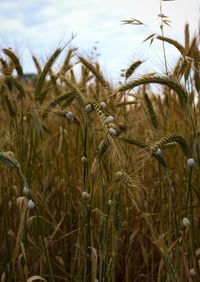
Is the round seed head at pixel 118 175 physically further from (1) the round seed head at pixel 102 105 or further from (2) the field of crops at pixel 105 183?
(1) the round seed head at pixel 102 105

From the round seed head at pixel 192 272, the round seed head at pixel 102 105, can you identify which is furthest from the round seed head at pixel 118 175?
the round seed head at pixel 192 272

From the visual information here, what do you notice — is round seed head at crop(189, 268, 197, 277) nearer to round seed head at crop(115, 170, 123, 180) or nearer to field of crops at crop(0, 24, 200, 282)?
field of crops at crop(0, 24, 200, 282)

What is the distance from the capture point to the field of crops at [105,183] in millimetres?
1858

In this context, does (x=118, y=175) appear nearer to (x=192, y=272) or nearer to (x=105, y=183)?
(x=105, y=183)

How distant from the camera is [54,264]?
2543mm

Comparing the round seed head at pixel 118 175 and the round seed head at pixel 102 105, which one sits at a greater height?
the round seed head at pixel 102 105

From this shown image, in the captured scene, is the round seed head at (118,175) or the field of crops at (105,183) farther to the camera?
the field of crops at (105,183)

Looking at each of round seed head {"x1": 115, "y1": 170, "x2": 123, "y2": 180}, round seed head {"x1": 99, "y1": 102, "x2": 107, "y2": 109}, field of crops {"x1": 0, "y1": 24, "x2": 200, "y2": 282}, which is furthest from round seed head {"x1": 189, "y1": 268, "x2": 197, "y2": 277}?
round seed head {"x1": 99, "y1": 102, "x2": 107, "y2": 109}

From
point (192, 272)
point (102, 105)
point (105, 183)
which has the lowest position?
point (192, 272)

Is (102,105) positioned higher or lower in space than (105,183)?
higher

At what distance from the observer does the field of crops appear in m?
1.86

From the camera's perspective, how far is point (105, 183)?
6.64ft

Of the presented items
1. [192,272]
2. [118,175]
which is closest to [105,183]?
[118,175]

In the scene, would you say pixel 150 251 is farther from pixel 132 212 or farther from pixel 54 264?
pixel 54 264
